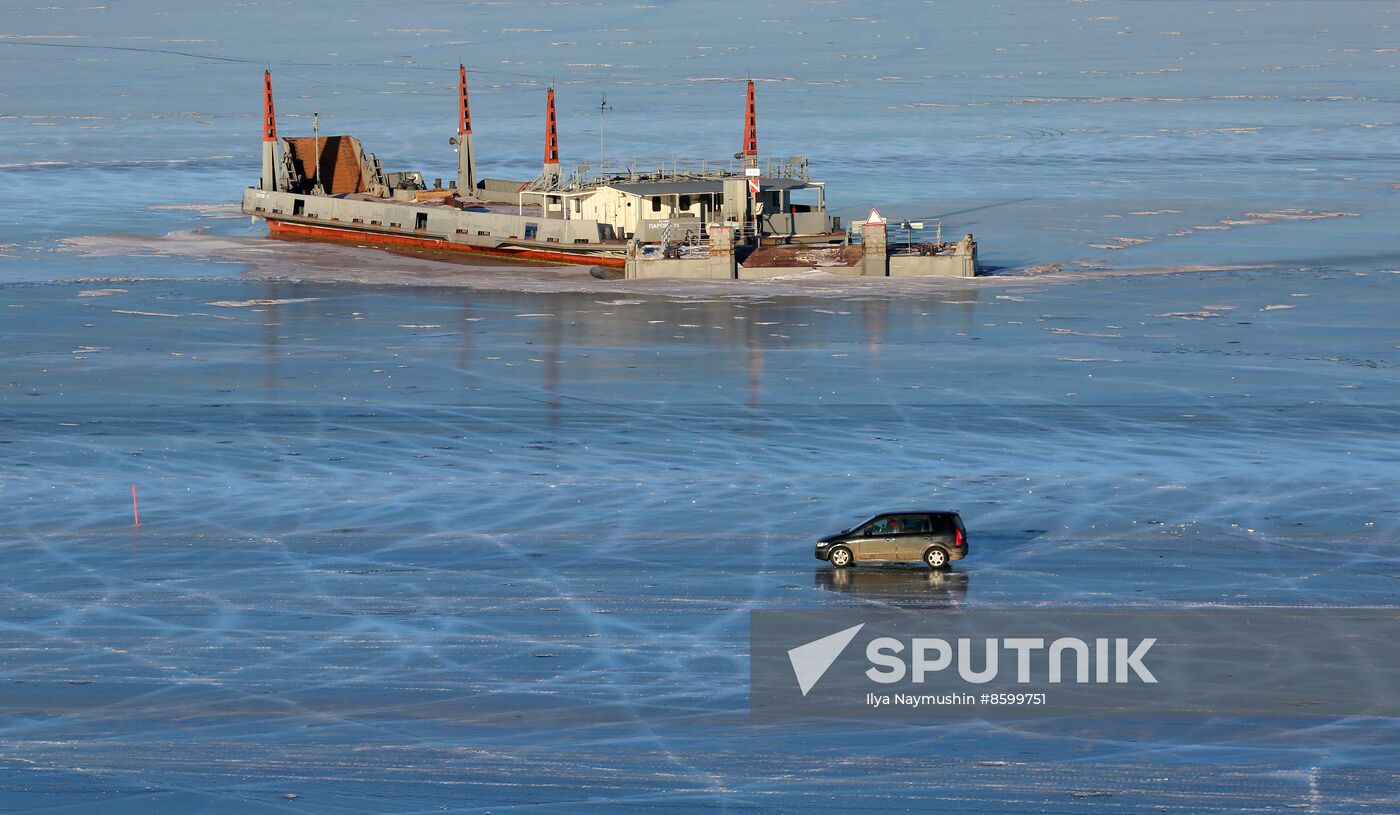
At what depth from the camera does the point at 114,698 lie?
81.9ft

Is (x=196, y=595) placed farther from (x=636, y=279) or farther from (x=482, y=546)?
(x=636, y=279)

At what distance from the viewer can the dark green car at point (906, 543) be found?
1206 inches

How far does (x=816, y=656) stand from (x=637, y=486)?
11309mm

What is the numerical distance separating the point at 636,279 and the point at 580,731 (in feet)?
151

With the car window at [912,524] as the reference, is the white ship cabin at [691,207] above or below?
above

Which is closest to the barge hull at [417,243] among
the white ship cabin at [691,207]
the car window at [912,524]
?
the white ship cabin at [691,207]

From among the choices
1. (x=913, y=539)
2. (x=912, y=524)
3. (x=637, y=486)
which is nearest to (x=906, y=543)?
(x=913, y=539)

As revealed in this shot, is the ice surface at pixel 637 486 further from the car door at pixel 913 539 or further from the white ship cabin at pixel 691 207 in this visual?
the white ship cabin at pixel 691 207

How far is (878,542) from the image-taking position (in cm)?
3073

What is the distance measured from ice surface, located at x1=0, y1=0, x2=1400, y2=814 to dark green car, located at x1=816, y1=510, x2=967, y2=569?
0.36 metres

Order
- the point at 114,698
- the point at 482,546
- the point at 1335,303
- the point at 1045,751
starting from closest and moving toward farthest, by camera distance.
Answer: the point at 1045,751 → the point at 114,698 → the point at 482,546 → the point at 1335,303

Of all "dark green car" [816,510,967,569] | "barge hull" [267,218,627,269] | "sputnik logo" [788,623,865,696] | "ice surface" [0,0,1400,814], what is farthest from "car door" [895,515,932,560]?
"barge hull" [267,218,627,269]

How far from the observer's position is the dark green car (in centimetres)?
3062

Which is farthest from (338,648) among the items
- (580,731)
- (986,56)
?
(986,56)
